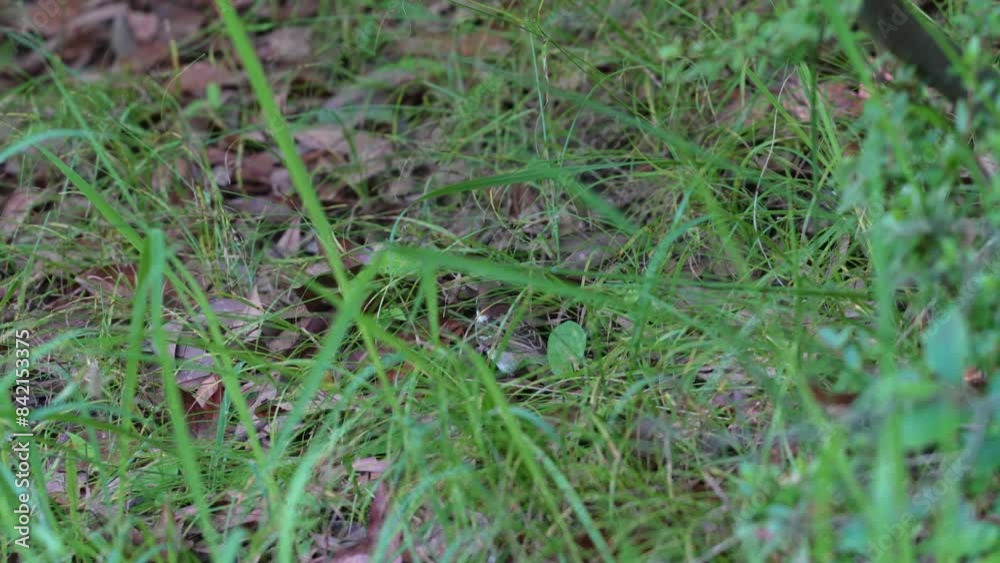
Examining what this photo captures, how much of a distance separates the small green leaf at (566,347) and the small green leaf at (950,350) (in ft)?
2.93

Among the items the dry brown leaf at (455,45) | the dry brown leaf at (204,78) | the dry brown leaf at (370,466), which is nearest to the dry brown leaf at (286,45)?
the dry brown leaf at (204,78)

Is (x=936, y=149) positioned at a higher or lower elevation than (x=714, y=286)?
higher

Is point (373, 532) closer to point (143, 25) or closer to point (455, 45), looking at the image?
point (455, 45)

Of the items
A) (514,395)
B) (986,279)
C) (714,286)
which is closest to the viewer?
(986,279)

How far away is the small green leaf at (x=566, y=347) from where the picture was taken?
2.03 metres

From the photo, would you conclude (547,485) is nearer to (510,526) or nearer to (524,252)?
(510,526)

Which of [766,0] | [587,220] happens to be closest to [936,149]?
[587,220]

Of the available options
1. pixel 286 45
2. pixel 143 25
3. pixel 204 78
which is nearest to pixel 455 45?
pixel 286 45

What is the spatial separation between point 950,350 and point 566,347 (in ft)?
3.18

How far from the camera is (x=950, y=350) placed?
3.83 feet

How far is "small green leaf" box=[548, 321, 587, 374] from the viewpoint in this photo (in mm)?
2029

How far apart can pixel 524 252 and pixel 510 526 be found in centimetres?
102

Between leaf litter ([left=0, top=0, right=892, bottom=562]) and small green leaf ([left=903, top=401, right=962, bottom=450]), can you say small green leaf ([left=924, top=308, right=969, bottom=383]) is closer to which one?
small green leaf ([left=903, top=401, right=962, bottom=450])

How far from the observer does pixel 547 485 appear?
63.1 inches
